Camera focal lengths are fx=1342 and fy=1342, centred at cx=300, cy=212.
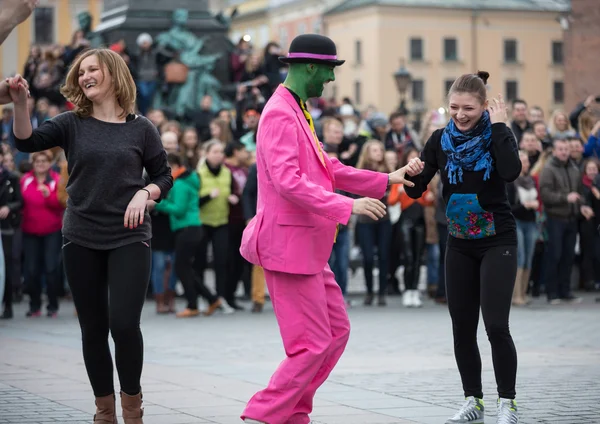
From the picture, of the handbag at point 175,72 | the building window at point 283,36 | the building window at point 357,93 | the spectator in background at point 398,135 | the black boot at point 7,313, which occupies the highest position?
the building window at point 283,36

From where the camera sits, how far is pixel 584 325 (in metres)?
13.3

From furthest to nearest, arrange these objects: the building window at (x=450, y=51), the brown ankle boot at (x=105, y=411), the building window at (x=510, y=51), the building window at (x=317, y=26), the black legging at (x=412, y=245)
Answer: the building window at (x=317, y=26), the building window at (x=510, y=51), the building window at (x=450, y=51), the black legging at (x=412, y=245), the brown ankle boot at (x=105, y=411)

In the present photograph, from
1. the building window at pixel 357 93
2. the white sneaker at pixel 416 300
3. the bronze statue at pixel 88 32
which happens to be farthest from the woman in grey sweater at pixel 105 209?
the building window at pixel 357 93

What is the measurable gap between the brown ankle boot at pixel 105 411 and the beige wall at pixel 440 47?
8413cm

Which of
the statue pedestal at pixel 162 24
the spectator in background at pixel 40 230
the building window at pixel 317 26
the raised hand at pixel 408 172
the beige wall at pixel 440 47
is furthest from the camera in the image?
the building window at pixel 317 26

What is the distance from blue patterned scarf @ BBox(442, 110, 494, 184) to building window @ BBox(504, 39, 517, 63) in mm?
89266

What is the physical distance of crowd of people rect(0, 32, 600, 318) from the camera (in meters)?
15.0

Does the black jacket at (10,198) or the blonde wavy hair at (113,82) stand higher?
the blonde wavy hair at (113,82)

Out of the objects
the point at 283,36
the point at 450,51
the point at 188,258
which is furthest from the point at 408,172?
the point at 283,36

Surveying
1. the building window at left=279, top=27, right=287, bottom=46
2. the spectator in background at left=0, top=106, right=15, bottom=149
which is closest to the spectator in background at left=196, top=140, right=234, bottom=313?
the spectator in background at left=0, top=106, right=15, bottom=149

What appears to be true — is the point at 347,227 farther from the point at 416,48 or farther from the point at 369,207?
the point at 416,48

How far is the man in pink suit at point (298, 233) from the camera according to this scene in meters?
6.26

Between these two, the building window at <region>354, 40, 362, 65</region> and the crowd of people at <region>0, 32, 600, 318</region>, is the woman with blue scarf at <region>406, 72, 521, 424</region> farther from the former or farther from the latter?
the building window at <region>354, 40, 362, 65</region>

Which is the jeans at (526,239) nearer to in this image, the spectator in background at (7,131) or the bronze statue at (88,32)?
the spectator in background at (7,131)
